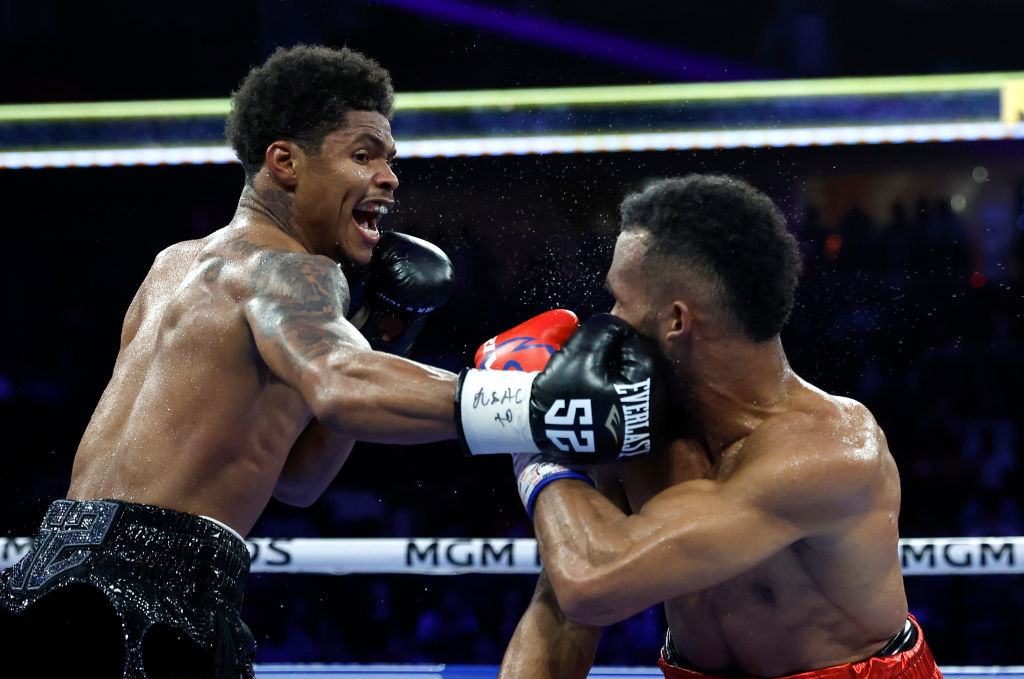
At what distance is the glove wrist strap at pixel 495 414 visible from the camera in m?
1.82

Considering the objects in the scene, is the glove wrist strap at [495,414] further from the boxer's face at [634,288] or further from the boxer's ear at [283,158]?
the boxer's ear at [283,158]

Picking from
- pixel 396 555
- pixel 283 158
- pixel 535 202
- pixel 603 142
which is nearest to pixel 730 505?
pixel 283 158

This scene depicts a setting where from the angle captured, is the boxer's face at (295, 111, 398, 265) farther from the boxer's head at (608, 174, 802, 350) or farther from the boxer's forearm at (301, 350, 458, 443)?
the boxer's head at (608, 174, 802, 350)

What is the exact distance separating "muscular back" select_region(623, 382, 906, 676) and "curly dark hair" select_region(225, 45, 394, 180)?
1.10m

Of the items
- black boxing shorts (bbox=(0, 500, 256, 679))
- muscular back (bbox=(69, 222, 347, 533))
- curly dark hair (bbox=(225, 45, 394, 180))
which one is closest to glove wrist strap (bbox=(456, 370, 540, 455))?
muscular back (bbox=(69, 222, 347, 533))

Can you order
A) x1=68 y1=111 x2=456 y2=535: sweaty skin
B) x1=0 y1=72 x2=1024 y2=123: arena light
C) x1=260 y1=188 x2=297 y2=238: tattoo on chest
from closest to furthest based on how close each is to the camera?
x1=68 y1=111 x2=456 y2=535: sweaty skin < x1=260 y1=188 x2=297 y2=238: tattoo on chest < x1=0 y1=72 x2=1024 y2=123: arena light

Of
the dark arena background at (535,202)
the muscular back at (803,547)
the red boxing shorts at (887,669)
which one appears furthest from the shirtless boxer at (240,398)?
the dark arena background at (535,202)

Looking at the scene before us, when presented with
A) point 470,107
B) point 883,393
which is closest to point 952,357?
point 883,393

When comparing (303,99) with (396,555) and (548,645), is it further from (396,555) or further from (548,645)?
(396,555)

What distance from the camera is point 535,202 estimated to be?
6340mm

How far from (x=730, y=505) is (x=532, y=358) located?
18.0 inches

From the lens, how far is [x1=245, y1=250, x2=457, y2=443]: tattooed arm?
1823 millimetres

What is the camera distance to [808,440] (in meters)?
1.82

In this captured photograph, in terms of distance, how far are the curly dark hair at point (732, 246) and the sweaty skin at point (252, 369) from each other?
49cm
